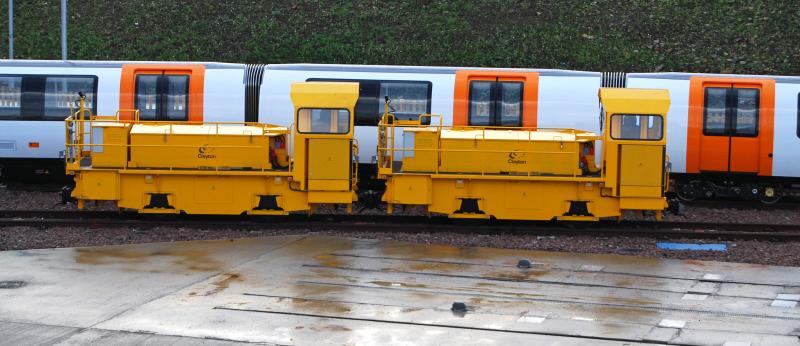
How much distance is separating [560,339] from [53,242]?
965cm

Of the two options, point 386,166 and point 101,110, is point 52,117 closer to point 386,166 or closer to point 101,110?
point 101,110

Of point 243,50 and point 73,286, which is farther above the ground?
point 243,50

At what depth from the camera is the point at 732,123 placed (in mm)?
23281

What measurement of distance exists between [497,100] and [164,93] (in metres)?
7.67

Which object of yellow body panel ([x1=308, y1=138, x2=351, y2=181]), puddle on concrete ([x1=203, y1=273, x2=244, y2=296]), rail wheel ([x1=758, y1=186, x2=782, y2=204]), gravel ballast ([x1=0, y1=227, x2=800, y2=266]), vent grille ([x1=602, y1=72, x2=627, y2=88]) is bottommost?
puddle on concrete ([x1=203, y1=273, x2=244, y2=296])

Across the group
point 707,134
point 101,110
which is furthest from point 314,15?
point 707,134

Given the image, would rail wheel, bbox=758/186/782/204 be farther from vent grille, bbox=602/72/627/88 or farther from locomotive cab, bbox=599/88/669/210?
locomotive cab, bbox=599/88/669/210

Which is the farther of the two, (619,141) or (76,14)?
(76,14)

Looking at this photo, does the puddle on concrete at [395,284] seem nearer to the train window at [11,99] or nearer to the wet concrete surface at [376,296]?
the wet concrete surface at [376,296]

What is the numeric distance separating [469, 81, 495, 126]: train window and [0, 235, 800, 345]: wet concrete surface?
21.5 ft

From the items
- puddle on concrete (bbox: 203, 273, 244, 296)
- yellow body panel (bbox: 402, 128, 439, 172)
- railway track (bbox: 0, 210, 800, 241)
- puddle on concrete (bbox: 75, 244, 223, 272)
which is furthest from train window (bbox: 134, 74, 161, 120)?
puddle on concrete (bbox: 203, 273, 244, 296)

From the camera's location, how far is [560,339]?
1125cm

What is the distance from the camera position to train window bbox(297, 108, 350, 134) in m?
19.1

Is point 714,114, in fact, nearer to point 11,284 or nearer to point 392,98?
point 392,98
